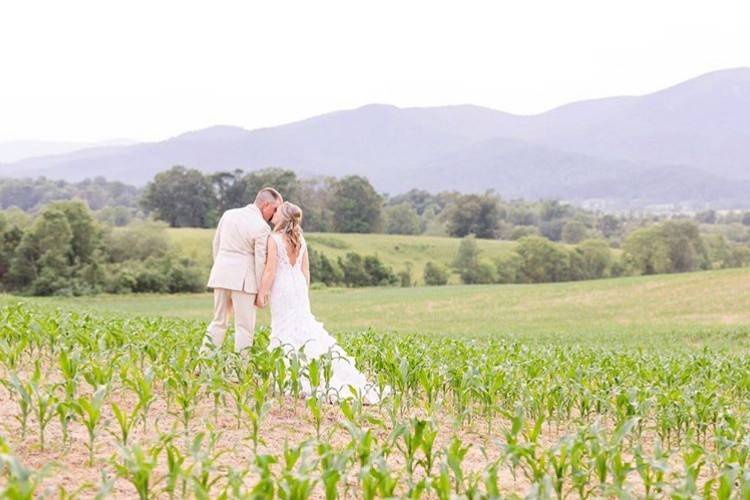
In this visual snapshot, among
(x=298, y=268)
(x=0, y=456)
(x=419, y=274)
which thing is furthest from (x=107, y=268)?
(x=0, y=456)

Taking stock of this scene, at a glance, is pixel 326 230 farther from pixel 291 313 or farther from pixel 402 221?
pixel 291 313

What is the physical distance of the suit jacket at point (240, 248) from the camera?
9398mm

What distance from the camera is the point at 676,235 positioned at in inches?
3548

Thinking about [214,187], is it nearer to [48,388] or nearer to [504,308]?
[504,308]

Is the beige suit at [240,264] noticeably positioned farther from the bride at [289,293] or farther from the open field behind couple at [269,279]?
the bride at [289,293]

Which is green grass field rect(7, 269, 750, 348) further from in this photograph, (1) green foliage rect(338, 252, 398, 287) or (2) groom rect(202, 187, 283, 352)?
(1) green foliage rect(338, 252, 398, 287)

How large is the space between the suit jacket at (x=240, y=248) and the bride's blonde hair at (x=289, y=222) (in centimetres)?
21

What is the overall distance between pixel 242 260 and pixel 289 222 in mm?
756

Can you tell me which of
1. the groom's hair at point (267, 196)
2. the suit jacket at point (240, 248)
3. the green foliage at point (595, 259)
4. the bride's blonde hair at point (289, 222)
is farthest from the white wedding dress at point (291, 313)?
the green foliage at point (595, 259)

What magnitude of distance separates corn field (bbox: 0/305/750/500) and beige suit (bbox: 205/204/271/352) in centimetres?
70

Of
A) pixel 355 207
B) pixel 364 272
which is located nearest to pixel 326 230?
pixel 355 207

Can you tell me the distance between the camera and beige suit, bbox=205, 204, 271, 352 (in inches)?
370

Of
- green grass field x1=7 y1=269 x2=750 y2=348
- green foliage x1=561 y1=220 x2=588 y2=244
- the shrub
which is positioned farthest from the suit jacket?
green foliage x1=561 y1=220 x2=588 y2=244

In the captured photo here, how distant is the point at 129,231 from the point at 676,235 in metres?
60.6
